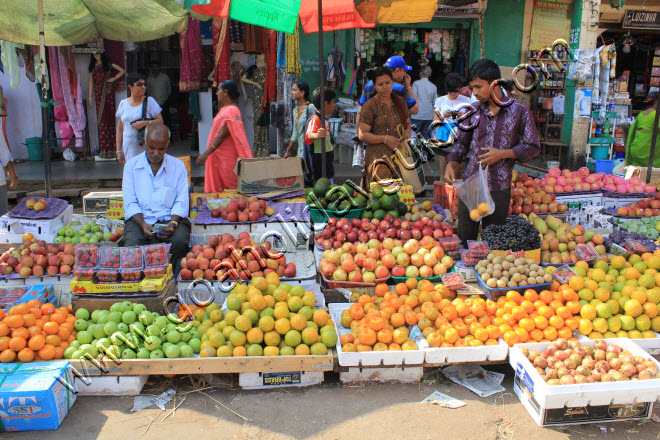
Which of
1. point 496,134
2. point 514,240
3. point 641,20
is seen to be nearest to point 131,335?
point 514,240

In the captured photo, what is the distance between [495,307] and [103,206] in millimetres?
4026

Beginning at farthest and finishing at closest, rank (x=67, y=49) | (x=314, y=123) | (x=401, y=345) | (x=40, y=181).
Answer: (x=67, y=49)
(x=40, y=181)
(x=314, y=123)
(x=401, y=345)

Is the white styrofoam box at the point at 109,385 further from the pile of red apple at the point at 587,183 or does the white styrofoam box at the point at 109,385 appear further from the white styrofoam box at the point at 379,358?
the pile of red apple at the point at 587,183

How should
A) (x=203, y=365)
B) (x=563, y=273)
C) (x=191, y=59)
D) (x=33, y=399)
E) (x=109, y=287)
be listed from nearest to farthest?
(x=33, y=399) < (x=203, y=365) < (x=109, y=287) < (x=563, y=273) < (x=191, y=59)

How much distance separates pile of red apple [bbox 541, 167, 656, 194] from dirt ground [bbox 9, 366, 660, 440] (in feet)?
10.2

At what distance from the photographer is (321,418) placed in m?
3.07

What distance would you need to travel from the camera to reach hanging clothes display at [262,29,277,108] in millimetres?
8789

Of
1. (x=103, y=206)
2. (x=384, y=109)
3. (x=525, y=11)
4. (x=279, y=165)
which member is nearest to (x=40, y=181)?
(x=103, y=206)

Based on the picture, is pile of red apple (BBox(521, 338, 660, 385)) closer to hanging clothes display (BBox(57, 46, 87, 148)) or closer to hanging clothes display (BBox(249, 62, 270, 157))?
hanging clothes display (BBox(249, 62, 270, 157))

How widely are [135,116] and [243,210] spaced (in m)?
1.74

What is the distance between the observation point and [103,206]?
18.0ft

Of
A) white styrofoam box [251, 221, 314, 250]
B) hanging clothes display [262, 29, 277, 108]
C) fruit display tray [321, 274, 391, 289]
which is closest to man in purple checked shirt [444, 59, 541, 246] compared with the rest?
fruit display tray [321, 274, 391, 289]

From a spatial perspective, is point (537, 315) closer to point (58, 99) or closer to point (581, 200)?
point (581, 200)

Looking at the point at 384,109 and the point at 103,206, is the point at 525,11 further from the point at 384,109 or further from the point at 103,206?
the point at 103,206
